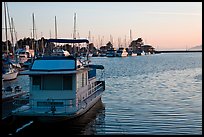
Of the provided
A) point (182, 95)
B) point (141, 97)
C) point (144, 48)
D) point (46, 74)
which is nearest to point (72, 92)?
point (46, 74)

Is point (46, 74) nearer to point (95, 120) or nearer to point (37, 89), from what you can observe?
point (37, 89)

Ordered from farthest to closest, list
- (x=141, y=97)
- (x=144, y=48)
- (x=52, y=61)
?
(x=144, y=48), (x=141, y=97), (x=52, y=61)

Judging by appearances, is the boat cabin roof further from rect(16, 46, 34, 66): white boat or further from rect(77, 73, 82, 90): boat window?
rect(16, 46, 34, 66): white boat

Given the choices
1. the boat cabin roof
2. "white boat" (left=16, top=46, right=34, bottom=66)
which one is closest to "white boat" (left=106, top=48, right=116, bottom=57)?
"white boat" (left=16, top=46, right=34, bottom=66)

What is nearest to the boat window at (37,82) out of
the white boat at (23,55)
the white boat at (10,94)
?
the white boat at (10,94)

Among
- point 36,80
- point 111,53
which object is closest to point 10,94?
point 36,80

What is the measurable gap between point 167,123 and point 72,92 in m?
4.75

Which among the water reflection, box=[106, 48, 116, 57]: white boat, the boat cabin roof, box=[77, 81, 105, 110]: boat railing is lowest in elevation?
the water reflection

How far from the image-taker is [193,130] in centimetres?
1445

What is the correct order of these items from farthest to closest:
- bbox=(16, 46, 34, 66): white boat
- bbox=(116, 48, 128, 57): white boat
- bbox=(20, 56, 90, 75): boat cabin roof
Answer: bbox=(116, 48, 128, 57): white boat → bbox=(16, 46, 34, 66): white boat → bbox=(20, 56, 90, 75): boat cabin roof

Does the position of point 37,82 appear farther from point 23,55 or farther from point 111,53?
point 111,53

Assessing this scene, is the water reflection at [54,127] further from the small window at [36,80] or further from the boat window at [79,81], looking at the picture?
the small window at [36,80]

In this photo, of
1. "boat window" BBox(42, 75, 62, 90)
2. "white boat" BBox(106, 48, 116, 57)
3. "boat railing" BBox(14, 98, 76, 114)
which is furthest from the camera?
"white boat" BBox(106, 48, 116, 57)

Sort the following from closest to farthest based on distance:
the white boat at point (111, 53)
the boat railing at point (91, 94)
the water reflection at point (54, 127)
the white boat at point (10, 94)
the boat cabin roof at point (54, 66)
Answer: the water reflection at point (54, 127) → the boat cabin roof at point (54, 66) → the boat railing at point (91, 94) → the white boat at point (10, 94) → the white boat at point (111, 53)
